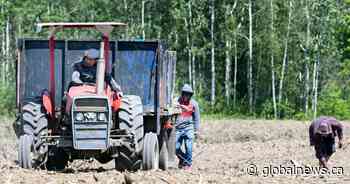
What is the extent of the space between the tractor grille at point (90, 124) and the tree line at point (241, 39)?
131ft

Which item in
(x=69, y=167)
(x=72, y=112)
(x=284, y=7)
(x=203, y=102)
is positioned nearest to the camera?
(x=72, y=112)

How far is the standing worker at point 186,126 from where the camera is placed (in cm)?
1892

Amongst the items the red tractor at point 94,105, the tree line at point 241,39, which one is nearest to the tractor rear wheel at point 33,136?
the red tractor at point 94,105

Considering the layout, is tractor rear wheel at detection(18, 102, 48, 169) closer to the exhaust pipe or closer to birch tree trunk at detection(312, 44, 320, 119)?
the exhaust pipe

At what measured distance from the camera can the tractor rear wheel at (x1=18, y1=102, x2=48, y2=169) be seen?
564 inches

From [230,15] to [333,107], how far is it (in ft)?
28.6

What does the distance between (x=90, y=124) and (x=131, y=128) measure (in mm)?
673

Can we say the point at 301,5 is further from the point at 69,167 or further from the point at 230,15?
the point at 69,167

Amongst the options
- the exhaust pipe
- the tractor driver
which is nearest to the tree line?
the tractor driver

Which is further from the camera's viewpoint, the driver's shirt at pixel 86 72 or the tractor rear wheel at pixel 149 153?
the driver's shirt at pixel 86 72

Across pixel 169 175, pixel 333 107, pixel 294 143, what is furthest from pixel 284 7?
pixel 169 175

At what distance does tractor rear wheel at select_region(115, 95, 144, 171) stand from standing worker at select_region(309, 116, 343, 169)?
5013mm

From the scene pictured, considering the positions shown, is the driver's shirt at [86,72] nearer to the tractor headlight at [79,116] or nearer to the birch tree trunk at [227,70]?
A: the tractor headlight at [79,116]

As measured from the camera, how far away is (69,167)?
55.7ft
